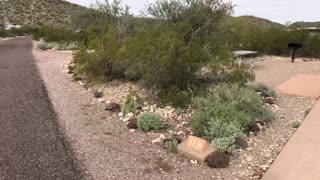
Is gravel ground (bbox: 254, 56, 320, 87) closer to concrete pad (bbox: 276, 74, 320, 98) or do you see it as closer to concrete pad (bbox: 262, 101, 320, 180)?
concrete pad (bbox: 276, 74, 320, 98)

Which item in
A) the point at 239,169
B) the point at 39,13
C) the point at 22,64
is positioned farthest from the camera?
the point at 39,13

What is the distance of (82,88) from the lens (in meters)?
10.7

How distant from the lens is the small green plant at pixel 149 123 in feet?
23.7

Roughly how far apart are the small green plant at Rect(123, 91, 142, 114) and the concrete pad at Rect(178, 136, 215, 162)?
6.84 ft

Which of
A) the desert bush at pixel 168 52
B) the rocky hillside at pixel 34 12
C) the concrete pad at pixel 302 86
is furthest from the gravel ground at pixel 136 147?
the rocky hillside at pixel 34 12

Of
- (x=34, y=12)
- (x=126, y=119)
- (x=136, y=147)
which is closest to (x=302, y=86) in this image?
(x=126, y=119)

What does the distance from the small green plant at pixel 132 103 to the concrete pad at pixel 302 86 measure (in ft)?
12.9

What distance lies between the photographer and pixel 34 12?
7519cm

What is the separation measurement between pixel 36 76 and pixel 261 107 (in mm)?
7161

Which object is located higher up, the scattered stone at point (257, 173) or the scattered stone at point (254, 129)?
the scattered stone at point (254, 129)

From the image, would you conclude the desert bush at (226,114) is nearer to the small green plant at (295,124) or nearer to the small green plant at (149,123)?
the small green plant at (295,124)

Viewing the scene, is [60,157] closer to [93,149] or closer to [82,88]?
[93,149]

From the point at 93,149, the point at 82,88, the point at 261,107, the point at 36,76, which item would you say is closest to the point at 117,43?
the point at 82,88

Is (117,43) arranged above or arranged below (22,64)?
above
